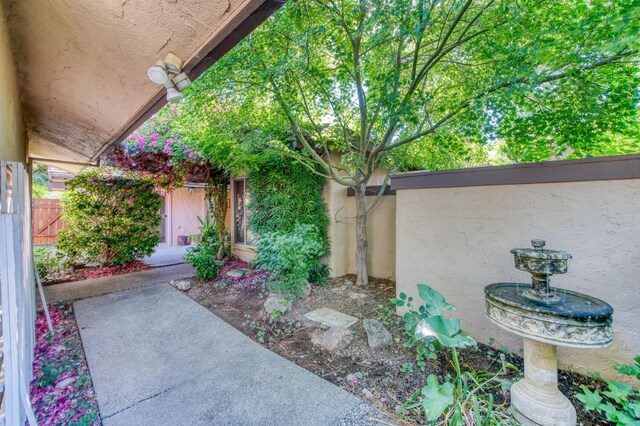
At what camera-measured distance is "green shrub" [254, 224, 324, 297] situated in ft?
15.1

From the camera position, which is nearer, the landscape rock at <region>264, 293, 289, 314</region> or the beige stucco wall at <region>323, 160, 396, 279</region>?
the landscape rock at <region>264, 293, 289, 314</region>

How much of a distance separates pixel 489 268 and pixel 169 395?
11.2ft

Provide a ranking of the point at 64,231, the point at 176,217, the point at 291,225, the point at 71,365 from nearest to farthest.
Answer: the point at 71,365, the point at 291,225, the point at 64,231, the point at 176,217

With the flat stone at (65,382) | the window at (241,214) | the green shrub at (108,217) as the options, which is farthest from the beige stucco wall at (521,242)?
the green shrub at (108,217)

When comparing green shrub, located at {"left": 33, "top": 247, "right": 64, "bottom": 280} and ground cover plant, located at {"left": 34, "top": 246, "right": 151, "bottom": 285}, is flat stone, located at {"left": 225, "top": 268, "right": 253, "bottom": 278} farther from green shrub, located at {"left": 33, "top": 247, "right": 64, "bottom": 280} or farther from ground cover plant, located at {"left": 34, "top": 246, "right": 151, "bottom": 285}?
green shrub, located at {"left": 33, "top": 247, "right": 64, "bottom": 280}

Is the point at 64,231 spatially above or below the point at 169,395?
above

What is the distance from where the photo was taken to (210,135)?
15.4 ft

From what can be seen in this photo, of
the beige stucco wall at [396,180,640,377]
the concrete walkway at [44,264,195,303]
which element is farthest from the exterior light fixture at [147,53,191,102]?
the concrete walkway at [44,264,195,303]

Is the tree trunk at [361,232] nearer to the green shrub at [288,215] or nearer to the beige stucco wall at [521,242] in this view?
the green shrub at [288,215]

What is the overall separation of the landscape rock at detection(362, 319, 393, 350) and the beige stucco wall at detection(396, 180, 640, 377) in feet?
2.72

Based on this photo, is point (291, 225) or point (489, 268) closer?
point (489, 268)

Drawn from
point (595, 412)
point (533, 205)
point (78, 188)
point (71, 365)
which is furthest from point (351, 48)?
point (78, 188)

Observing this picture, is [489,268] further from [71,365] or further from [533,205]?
[71,365]

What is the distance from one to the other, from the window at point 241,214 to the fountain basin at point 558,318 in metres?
5.88
